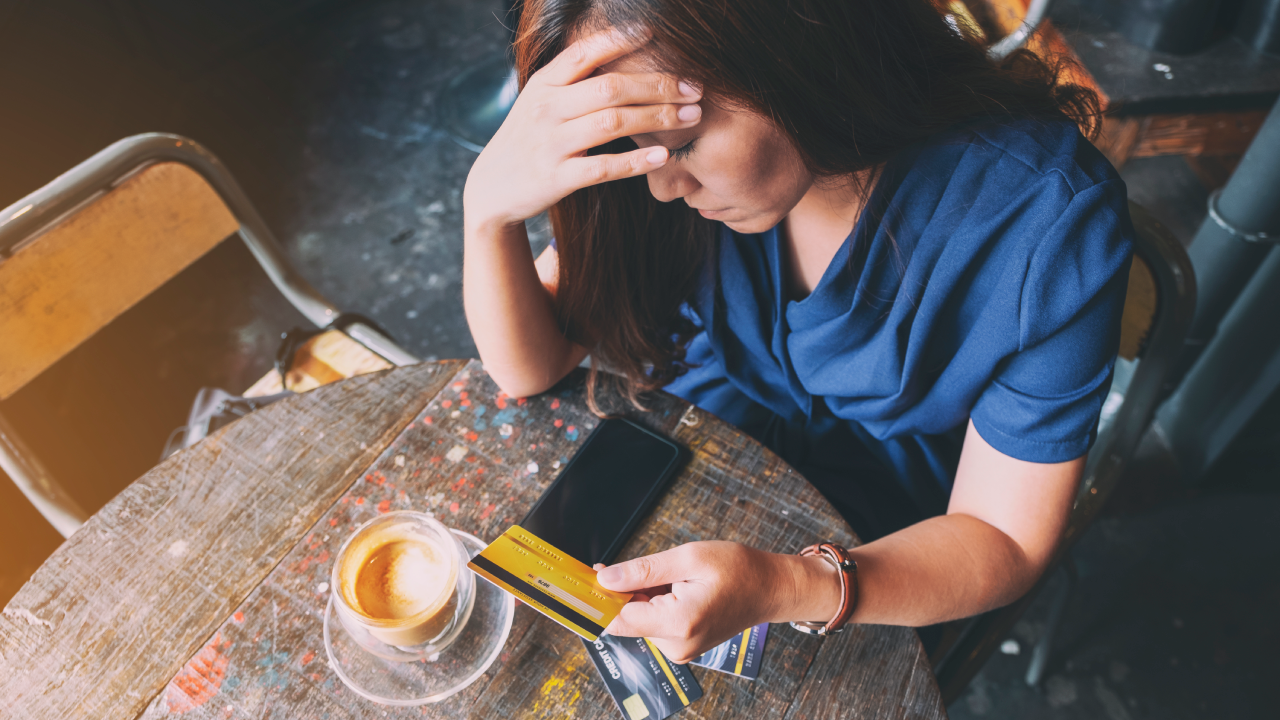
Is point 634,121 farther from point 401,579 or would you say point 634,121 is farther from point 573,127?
point 401,579

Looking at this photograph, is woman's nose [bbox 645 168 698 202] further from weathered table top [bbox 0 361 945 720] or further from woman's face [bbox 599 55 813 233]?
weathered table top [bbox 0 361 945 720]

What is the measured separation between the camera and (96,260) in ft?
4.36

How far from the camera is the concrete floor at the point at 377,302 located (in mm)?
1791

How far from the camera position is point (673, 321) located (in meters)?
1.26

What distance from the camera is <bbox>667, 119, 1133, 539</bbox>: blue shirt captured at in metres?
0.90

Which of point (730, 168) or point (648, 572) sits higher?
point (730, 168)

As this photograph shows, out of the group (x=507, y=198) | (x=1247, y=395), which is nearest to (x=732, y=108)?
(x=507, y=198)

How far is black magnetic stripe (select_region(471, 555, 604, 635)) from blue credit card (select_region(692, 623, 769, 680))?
16cm

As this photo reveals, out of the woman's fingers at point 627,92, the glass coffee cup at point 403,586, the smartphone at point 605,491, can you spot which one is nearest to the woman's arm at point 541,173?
the woman's fingers at point 627,92

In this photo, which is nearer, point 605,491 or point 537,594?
point 537,594

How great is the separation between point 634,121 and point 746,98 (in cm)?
12

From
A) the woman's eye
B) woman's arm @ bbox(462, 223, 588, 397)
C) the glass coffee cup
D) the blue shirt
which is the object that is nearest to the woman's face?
the woman's eye

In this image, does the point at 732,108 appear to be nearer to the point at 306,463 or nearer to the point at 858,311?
the point at 858,311

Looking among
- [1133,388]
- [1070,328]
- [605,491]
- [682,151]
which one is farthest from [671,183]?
[1133,388]
